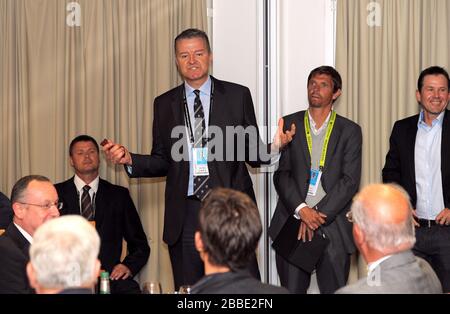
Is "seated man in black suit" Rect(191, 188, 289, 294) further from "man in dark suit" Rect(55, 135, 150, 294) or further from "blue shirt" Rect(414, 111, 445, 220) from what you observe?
"man in dark suit" Rect(55, 135, 150, 294)

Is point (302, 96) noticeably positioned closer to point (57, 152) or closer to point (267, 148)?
point (267, 148)

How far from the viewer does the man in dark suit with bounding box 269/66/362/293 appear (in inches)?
226

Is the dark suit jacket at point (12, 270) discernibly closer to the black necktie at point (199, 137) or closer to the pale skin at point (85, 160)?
the black necktie at point (199, 137)

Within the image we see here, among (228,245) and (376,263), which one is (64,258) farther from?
(376,263)

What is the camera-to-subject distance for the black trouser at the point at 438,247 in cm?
560

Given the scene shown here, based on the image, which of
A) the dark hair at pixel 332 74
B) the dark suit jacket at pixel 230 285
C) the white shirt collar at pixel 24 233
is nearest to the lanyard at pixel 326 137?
the dark hair at pixel 332 74

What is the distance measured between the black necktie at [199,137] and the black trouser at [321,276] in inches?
42.3

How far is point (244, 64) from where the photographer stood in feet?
22.3

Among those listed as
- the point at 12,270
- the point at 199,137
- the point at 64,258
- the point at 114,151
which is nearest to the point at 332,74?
the point at 199,137

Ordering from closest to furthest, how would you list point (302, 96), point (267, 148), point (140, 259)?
1. point (267, 148)
2. point (140, 259)
3. point (302, 96)

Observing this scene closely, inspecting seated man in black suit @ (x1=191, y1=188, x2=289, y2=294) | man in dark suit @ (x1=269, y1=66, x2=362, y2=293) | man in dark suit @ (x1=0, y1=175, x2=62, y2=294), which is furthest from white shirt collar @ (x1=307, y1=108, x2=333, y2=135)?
seated man in black suit @ (x1=191, y1=188, x2=289, y2=294)

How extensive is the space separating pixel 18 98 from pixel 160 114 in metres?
1.81

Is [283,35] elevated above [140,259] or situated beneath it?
elevated above
